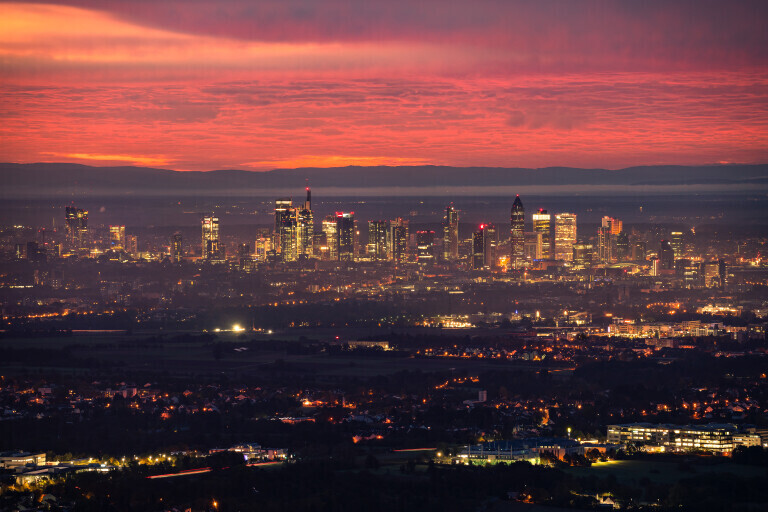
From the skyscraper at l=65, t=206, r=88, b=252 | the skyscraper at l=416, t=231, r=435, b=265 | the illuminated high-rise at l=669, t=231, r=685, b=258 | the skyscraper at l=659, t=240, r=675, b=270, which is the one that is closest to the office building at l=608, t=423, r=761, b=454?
the skyscraper at l=659, t=240, r=675, b=270

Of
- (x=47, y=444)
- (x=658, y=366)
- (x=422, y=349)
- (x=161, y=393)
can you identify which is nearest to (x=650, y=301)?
(x=422, y=349)

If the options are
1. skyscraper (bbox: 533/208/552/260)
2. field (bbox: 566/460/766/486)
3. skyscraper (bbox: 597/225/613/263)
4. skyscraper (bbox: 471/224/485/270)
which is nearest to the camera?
field (bbox: 566/460/766/486)

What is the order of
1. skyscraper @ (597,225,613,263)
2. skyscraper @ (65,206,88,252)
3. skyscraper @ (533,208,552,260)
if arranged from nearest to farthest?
skyscraper @ (65,206,88,252)
skyscraper @ (597,225,613,263)
skyscraper @ (533,208,552,260)

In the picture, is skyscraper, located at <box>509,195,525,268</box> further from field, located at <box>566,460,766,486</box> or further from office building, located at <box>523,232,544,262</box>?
field, located at <box>566,460,766,486</box>

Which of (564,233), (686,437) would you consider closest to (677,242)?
(564,233)

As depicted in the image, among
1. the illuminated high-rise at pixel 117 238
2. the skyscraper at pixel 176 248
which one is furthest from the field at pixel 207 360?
the illuminated high-rise at pixel 117 238

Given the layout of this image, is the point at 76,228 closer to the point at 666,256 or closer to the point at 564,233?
the point at 564,233

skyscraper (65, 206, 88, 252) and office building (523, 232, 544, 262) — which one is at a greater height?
skyscraper (65, 206, 88, 252)
